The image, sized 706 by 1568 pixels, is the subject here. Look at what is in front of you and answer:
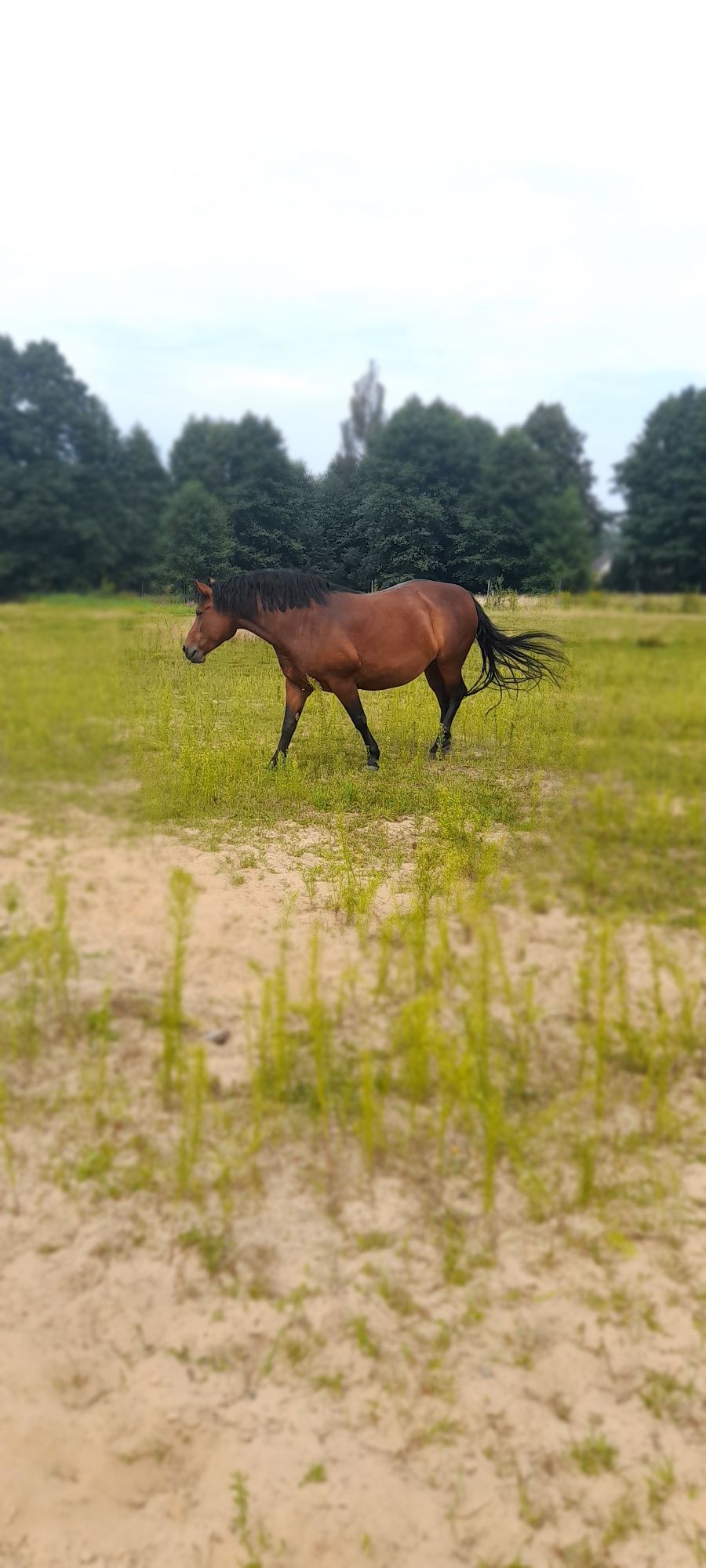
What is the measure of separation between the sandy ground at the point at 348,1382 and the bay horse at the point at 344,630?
12.7 ft

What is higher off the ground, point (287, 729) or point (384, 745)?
point (287, 729)

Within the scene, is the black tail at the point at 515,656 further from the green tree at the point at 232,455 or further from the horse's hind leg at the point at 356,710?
the green tree at the point at 232,455

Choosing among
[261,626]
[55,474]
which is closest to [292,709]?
[261,626]

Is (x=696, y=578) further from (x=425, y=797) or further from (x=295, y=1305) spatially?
(x=295, y=1305)

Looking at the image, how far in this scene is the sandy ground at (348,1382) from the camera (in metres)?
2.29

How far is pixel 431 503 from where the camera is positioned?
6.61 meters

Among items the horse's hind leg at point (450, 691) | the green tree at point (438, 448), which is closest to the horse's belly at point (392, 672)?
the horse's hind leg at point (450, 691)

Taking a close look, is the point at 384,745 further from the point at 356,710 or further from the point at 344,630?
the point at 344,630

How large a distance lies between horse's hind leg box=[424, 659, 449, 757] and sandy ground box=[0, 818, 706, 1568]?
4517 millimetres

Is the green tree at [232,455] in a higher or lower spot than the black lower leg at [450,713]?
higher

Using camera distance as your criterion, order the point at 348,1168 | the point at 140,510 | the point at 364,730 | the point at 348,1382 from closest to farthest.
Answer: the point at 348,1382, the point at 348,1168, the point at 364,730, the point at 140,510

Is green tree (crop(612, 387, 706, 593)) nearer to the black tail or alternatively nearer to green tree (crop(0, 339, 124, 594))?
the black tail

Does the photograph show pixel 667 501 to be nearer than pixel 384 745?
Yes

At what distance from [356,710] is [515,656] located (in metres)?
1.29
